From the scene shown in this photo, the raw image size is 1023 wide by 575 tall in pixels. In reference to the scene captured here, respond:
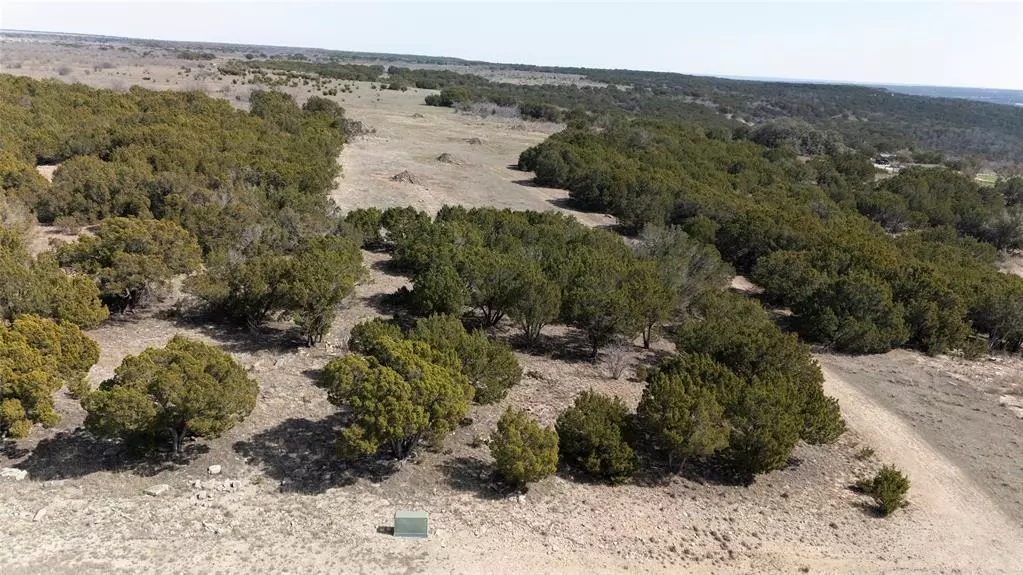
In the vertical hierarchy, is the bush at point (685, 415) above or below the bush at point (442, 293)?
below

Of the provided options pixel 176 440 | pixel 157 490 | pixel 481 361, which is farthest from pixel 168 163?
pixel 481 361

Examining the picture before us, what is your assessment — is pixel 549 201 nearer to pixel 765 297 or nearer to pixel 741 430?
pixel 765 297

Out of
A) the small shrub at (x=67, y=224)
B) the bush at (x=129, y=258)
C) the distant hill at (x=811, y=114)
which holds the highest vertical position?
the distant hill at (x=811, y=114)

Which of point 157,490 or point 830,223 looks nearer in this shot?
point 157,490

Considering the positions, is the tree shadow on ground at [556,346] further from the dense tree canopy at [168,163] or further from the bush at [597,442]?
the dense tree canopy at [168,163]

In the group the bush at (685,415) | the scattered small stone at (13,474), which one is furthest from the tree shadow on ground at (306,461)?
the bush at (685,415)

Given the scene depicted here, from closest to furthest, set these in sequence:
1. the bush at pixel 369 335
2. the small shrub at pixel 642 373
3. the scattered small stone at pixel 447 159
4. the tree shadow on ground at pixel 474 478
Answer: the tree shadow on ground at pixel 474 478
the bush at pixel 369 335
the small shrub at pixel 642 373
the scattered small stone at pixel 447 159

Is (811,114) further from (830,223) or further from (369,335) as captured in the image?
(369,335)
